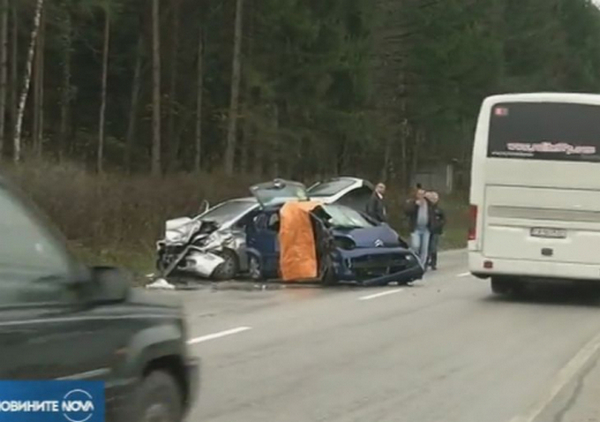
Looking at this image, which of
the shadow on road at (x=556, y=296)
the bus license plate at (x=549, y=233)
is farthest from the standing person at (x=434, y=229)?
the bus license plate at (x=549, y=233)

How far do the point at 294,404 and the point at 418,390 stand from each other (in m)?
1.36

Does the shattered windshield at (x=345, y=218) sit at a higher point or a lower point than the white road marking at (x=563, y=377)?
higher

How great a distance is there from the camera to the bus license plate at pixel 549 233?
64.8 feet

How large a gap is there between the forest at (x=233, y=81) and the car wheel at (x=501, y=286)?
13094mm

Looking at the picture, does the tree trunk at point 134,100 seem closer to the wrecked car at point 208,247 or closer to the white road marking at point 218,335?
the wrecked car at point 208,247

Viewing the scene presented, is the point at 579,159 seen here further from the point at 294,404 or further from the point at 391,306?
the point at 294,404

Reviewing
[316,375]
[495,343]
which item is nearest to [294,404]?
[316,375]

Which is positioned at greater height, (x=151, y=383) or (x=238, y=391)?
(x=151, y=383)

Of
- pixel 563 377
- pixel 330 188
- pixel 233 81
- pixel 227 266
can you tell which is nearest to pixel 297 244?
pixel 227 266

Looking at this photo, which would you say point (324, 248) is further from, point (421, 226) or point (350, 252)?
point (421, 226)

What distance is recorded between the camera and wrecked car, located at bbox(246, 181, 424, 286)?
878 inches

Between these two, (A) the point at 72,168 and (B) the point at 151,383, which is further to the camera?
(A) the point at 72,168

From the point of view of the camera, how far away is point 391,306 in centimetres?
1920

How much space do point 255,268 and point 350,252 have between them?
2.00 meters
